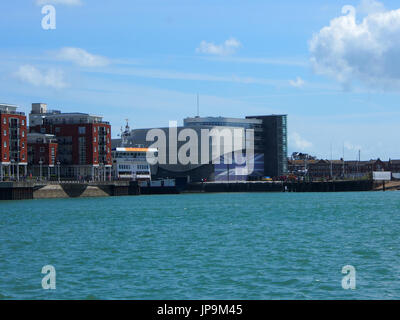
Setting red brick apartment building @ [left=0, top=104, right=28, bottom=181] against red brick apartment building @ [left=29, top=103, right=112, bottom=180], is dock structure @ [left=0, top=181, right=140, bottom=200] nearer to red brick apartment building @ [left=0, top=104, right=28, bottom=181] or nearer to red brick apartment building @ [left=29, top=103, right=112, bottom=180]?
red brick apartment building @ [left=29, top=103, right=112, bottom=180]

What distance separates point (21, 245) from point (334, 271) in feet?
86.6

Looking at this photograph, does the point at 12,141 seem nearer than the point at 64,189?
Yes

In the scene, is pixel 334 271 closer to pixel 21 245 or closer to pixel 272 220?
pixel 21 245

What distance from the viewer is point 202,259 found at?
141ft

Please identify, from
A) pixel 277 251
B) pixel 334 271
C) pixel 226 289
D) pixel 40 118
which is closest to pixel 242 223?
pixel 277 251

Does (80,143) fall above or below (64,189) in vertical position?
above

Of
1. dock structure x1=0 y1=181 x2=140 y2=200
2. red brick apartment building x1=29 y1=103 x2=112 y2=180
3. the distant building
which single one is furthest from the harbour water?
red brick apartment building x1=29 y1=103 x2=112 y2=180

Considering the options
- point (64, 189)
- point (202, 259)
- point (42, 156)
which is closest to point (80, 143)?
point (42, 156)

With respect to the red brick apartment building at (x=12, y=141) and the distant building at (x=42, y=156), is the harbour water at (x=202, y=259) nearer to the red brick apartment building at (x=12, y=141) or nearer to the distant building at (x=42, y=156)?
the red brick apartment building at (x=12, y=141)

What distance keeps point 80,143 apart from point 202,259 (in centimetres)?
14272

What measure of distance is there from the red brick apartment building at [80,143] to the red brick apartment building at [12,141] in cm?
2112

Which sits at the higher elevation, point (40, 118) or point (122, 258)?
point (40, 118)

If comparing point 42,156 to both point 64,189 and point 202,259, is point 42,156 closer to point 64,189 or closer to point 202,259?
point 64,189

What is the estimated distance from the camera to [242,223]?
2889 inches
